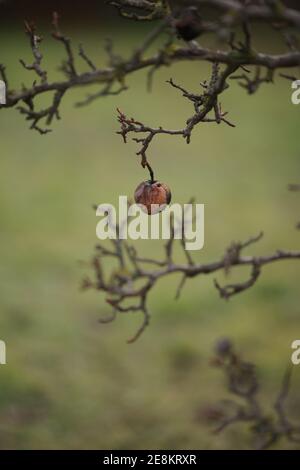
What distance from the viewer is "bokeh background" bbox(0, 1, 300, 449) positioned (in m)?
5.55

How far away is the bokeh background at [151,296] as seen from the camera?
5555 millimetres

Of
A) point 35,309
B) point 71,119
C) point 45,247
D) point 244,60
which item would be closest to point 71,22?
point 71,119

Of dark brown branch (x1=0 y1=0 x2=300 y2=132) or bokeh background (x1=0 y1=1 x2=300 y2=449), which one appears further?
bokeh background (x1=0 y1=1 x2=300 y2=449)

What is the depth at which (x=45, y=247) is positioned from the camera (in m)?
9.49

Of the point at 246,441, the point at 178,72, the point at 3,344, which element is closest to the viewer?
the point at 246,441

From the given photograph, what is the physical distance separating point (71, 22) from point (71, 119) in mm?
5484

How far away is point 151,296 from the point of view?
8.13m

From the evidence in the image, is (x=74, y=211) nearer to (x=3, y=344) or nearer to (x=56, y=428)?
(x=3, y=344)

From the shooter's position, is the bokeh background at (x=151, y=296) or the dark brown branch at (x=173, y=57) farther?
the bokeh background at (x=151, y=296)

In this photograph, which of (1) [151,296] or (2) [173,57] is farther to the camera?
(1) [151,296]

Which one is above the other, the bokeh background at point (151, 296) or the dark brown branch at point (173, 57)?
the bokeh background at point (151, 296)

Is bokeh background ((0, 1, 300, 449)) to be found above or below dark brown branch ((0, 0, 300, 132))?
above

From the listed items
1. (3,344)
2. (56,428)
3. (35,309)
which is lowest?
(56,428)

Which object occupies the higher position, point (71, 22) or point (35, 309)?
point (71, 22)
